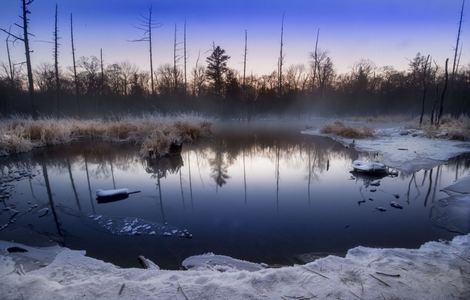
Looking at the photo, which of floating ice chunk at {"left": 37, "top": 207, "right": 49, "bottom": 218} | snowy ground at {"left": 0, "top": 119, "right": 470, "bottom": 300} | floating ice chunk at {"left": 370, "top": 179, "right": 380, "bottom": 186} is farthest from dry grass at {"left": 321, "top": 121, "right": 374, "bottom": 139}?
floating ice chunk at {"left": 37, "top": 207, "right": 49, "bottom": 218}

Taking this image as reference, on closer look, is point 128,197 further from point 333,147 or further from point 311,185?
point 333,147

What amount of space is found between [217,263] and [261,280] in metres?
0.75

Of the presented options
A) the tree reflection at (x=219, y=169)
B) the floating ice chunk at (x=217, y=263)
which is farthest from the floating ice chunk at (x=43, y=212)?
the tree reflection at (x=219, y=169)

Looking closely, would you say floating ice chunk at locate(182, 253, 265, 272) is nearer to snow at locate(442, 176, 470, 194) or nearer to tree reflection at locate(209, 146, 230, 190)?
tree reflection at locate(209, 146, 230, 190)

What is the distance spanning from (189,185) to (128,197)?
1475 mm

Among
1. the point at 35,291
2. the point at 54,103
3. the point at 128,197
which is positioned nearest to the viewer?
the point at 35,291

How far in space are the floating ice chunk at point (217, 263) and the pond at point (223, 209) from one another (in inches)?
5.9

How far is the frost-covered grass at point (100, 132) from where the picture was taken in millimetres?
10297

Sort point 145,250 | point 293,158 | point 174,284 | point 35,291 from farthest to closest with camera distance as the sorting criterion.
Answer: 1. point 293,158
2. point 145,250
3. point 174,284
4. point 35,291

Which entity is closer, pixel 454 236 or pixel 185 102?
pixel 454 236

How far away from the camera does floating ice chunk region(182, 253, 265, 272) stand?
298cm

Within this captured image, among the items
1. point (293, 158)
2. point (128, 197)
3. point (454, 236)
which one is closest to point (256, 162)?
point (293, 158)

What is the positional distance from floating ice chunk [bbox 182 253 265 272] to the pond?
0.49 feet

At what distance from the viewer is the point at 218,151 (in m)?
11.3
